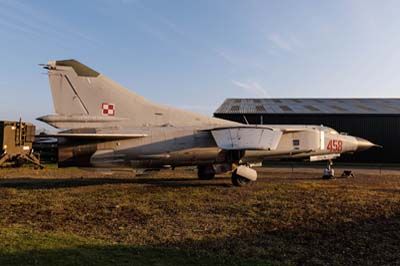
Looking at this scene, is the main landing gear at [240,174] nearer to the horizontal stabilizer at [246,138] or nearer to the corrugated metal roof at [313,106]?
the horizontal stabilizer at [246,138]

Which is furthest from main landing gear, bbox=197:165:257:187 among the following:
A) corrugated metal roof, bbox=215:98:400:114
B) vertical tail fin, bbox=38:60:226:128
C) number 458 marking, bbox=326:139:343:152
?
corrugated metal roof, bbox=215:98:400:114

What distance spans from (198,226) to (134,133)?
6.63 meters

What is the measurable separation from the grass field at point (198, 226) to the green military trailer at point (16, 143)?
906cm

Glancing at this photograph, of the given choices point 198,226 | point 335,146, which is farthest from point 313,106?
point 198,226

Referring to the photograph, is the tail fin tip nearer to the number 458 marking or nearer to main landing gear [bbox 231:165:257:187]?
main landing gear [bbox 231:165:257:187]

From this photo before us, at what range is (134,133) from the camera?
13391mm

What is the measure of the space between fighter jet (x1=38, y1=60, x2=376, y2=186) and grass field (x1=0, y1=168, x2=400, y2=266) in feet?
4.39

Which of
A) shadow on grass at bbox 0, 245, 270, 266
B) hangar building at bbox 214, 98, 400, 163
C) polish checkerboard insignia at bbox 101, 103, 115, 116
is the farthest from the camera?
hangar building at bbox 214, 98, 400, 163

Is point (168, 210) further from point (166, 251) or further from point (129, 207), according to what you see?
point (166, 251)

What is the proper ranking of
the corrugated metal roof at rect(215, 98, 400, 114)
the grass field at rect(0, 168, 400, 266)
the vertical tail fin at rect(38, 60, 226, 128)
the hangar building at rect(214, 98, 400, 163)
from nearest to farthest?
1. the grass field at rect(0, 168, 400, 266)
2. the vertical tail fin at rect(38, 60, 226, 128)
3. the hangar building at rect(214, 98, 400, 163)
4. the corrugated metal roof at rect(215, 98, 400, 114)

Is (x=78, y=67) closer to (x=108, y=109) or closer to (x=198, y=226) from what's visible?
(x=108, y=109)

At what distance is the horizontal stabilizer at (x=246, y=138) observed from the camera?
12.7 m

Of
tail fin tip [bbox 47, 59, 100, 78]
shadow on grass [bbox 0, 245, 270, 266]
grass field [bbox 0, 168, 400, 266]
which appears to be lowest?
grass field [bbox 0, 168, 400, 266]

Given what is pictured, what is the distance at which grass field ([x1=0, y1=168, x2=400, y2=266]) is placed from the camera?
5539 millimetres
